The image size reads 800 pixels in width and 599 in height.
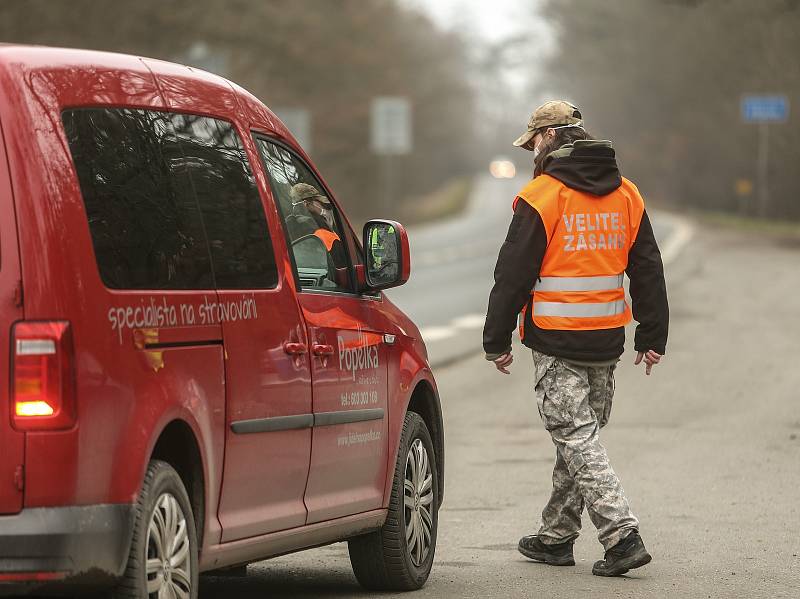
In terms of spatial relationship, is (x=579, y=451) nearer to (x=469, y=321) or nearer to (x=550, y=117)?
(x=550, y=117)

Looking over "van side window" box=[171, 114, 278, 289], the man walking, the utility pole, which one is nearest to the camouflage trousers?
the man walking

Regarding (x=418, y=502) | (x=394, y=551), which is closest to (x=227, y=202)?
(x=394, y=551)

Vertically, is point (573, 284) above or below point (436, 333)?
above

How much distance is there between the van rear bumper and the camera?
4.46 meters

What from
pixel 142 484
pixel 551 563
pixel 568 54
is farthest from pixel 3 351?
pixel 568 54

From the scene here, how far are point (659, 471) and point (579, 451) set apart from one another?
354cm

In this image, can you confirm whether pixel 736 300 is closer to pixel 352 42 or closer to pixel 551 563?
pixel 551 563

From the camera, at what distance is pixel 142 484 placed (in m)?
4.77

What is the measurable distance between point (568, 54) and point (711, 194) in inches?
909

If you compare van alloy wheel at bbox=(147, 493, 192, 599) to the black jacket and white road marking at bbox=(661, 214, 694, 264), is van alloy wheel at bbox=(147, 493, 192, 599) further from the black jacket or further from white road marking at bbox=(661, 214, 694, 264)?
white road marking at bbox=(661, 214, 694, 264)

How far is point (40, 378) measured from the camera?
449 centimetres

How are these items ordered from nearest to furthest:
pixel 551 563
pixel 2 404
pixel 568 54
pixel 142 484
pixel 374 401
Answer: pixel 2 404 < pixel 142 484 < pixel 374 401 < pixel 551 563 < pixel 568 54

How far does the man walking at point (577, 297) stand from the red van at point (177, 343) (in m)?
0.69

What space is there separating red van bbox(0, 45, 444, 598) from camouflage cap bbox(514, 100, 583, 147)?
1.04 metres
